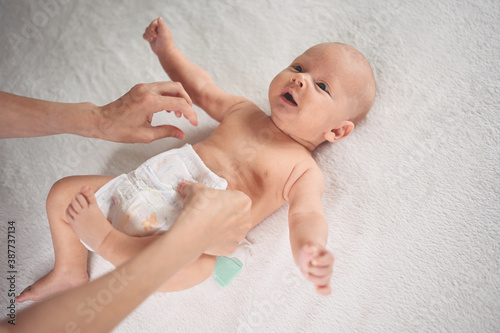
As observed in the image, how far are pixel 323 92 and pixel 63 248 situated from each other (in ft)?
3.16

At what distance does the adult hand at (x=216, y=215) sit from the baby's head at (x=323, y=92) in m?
0.35

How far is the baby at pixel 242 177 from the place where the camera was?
1.13 meters

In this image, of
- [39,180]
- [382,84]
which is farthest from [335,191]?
[39,180]

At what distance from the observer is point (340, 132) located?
4.51 ft

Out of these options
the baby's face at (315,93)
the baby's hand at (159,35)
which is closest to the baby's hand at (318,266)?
the baby's face at (315,93)

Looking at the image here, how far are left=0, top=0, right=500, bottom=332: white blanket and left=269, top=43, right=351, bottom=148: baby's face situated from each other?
7.4 inches

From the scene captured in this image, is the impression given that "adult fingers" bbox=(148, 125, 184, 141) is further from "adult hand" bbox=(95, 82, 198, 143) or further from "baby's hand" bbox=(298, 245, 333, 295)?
"baby's hand" bbox=(298, 245, 333, 295)

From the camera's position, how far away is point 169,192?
1.22 metres

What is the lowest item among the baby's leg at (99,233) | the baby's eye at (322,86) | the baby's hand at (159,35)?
the baby's leg at (99,233)

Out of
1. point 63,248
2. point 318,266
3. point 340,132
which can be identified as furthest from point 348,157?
point 63,248

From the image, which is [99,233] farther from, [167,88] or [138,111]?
[167,88]

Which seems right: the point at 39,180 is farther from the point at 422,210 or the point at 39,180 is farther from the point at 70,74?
the point at 422,210

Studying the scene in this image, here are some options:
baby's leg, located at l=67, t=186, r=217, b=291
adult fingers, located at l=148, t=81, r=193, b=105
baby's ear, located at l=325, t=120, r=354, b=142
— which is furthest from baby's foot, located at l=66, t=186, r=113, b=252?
baby's ear, located at l=325, t=120, r=354, b=142

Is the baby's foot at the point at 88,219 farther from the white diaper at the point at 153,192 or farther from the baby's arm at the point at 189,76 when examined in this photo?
the baby's arm at the point at 189,76
